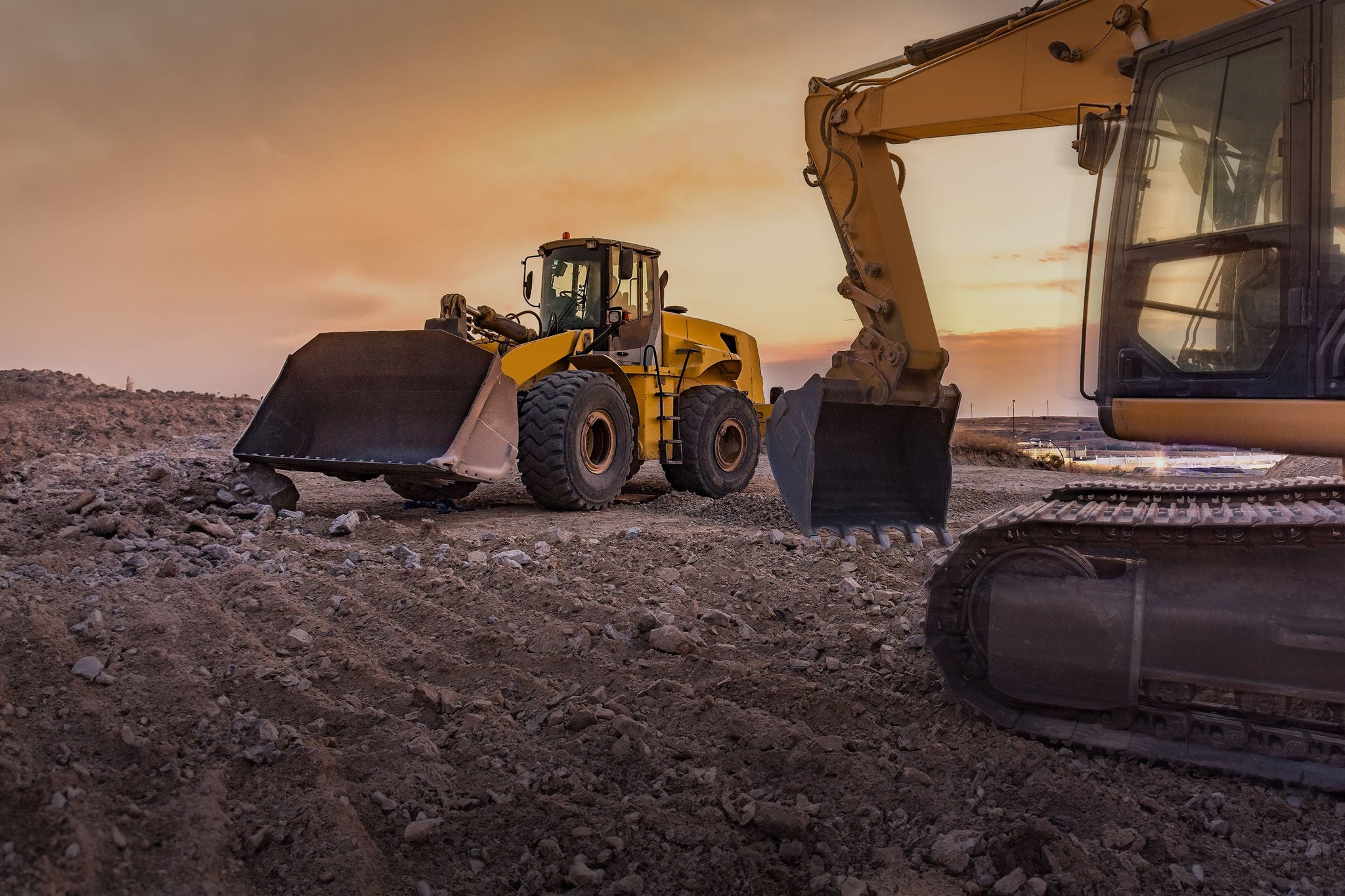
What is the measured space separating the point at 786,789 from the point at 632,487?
8067mm

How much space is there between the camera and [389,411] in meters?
7.74

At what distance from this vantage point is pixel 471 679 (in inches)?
Answer: 146

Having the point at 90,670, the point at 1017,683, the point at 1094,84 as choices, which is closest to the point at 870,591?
the point at 1017,683

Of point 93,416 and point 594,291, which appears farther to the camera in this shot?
point 93,416

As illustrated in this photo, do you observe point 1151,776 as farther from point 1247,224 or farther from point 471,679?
point 471,679

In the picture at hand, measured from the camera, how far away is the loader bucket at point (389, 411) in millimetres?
7336

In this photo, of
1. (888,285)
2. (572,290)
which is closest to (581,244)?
(572,290)

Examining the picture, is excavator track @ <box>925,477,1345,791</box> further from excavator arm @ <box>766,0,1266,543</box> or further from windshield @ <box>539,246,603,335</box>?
windshield @ <box>539,246,603,335</box>

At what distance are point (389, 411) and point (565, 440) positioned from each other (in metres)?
1.39

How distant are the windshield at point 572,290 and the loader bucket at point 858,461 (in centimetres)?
377

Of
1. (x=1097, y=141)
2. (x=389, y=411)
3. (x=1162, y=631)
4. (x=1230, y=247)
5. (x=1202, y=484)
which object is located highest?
(x=1097, y=141)

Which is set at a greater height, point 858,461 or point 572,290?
point 572,290

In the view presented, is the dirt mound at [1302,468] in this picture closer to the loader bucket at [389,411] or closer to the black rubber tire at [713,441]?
the black rubber tire at [713,441]

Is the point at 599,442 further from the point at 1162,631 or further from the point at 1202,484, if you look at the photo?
the point at 1162,631
